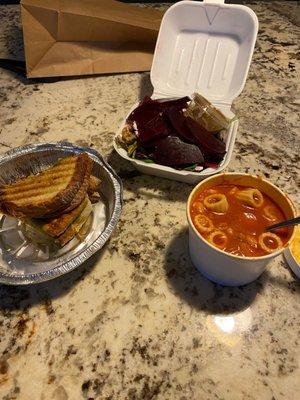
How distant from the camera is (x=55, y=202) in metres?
0.82

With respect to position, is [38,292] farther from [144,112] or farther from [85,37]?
[85,37]

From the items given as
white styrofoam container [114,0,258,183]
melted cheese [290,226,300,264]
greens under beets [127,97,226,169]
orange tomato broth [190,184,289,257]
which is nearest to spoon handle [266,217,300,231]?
orange tomato broth [190,184,289,257]

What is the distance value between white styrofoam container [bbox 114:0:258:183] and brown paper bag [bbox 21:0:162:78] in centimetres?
15

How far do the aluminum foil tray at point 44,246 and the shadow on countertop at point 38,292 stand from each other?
0.14 feet

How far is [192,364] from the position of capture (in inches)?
29.4

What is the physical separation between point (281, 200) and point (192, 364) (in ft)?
1.41

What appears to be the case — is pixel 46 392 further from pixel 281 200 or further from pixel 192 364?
pixel 281 200

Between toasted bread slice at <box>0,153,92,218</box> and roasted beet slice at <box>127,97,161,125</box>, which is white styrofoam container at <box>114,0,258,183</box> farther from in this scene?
toasted bread slice at <box>0,153,92,218</box>

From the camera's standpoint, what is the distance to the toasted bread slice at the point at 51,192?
819 mm

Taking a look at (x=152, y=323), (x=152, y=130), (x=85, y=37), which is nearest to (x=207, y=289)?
(x=152, y=323)

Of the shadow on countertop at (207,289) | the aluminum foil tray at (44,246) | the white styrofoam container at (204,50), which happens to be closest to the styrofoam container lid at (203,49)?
the white styrofoam container at (204,50)

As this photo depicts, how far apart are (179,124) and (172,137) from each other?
56 mm

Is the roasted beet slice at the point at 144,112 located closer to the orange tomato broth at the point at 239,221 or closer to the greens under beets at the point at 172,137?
the greens under beets at the point at 172,137

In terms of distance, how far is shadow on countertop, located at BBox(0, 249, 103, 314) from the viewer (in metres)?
0.83
